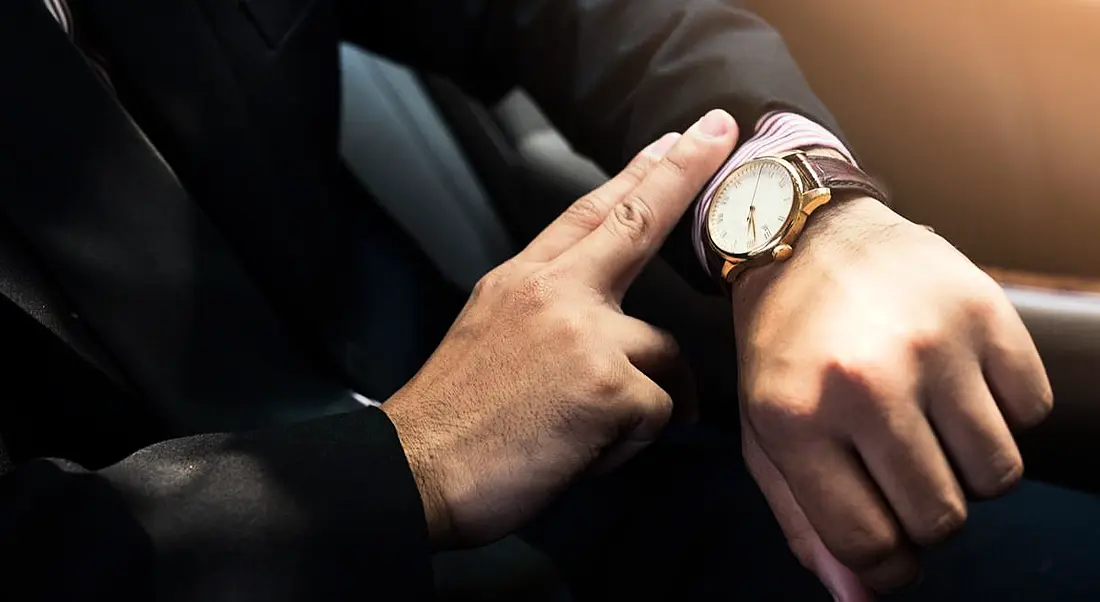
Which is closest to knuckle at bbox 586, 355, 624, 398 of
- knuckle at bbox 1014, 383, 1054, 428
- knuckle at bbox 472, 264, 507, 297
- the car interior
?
knuckle at bbox 472, 264, 507, 297

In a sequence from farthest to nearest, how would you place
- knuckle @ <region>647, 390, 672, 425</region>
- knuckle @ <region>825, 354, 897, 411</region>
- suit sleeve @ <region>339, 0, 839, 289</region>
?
suit sleeve @ <region>339, 0, 839, 289</region>, knuckle @ <region>647, 390, 672, 425</region>, knuckle @ <region>825, 354, 897, 411</region>

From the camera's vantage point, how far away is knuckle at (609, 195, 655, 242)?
1.83ft

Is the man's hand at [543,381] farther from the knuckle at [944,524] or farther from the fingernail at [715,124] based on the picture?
the knuckle at [944,524]

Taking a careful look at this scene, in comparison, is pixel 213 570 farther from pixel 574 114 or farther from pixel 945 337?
pixel 574 114

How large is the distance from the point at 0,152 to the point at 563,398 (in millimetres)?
408

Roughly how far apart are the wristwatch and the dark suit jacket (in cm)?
7

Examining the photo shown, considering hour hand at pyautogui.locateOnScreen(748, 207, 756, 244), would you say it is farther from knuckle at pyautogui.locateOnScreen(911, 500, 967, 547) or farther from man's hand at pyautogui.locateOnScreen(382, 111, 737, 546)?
knuckle at pyautogui.locateOnScreen(911, 500, 967, 547)

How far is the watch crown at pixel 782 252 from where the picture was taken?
0.51 meters

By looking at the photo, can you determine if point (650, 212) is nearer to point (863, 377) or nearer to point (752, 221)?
point (752, 221)

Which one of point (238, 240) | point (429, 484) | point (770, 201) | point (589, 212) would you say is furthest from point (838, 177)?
point (238, 240)

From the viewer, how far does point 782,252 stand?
0.51m

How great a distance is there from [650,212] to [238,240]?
0.35 m

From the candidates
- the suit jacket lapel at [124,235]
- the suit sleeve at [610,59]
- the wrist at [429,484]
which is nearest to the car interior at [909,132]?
the suit sleeve at [610,59]

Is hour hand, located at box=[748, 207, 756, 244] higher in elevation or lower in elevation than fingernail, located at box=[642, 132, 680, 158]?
lower
